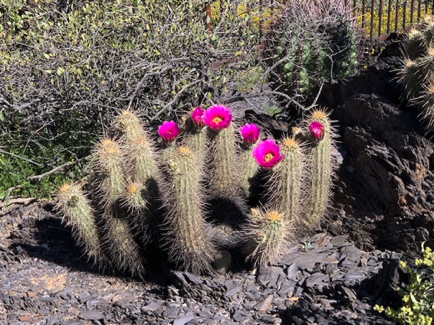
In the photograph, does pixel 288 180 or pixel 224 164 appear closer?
pixel 288 180

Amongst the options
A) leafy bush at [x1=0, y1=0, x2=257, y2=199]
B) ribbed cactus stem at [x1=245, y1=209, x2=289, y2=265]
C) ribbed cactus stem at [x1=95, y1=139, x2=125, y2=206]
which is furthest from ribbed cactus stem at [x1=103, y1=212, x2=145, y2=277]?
leafy bush at [x1=0, y1=0, x2=257, y2=199]

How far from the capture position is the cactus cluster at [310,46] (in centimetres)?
587

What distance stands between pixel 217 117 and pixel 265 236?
879 millimetres

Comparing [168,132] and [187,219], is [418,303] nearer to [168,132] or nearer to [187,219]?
[187,219]

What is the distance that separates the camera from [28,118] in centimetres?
548

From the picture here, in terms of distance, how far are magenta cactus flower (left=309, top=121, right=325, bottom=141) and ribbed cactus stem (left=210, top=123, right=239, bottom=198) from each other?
534 mm

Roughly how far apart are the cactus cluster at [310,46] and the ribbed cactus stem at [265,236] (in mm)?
2577

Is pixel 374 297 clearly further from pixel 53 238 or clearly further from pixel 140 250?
pixel 53 238

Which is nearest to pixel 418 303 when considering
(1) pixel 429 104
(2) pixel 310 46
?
(1) pixel 429 104

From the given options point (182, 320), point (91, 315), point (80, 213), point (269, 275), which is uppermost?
point (80, 213)

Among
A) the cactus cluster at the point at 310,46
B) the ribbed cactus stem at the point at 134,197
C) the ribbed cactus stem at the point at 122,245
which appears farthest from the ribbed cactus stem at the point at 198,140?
the cactus cluster at the point at 310,46

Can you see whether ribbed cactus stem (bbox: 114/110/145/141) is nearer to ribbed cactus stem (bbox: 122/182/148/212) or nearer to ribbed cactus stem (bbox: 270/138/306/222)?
ribbed cactus stem (bbox: 122/182/148/212)

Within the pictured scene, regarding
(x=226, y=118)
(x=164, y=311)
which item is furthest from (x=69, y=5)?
(x=164, y=311)

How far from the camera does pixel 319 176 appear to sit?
12.4 feet
